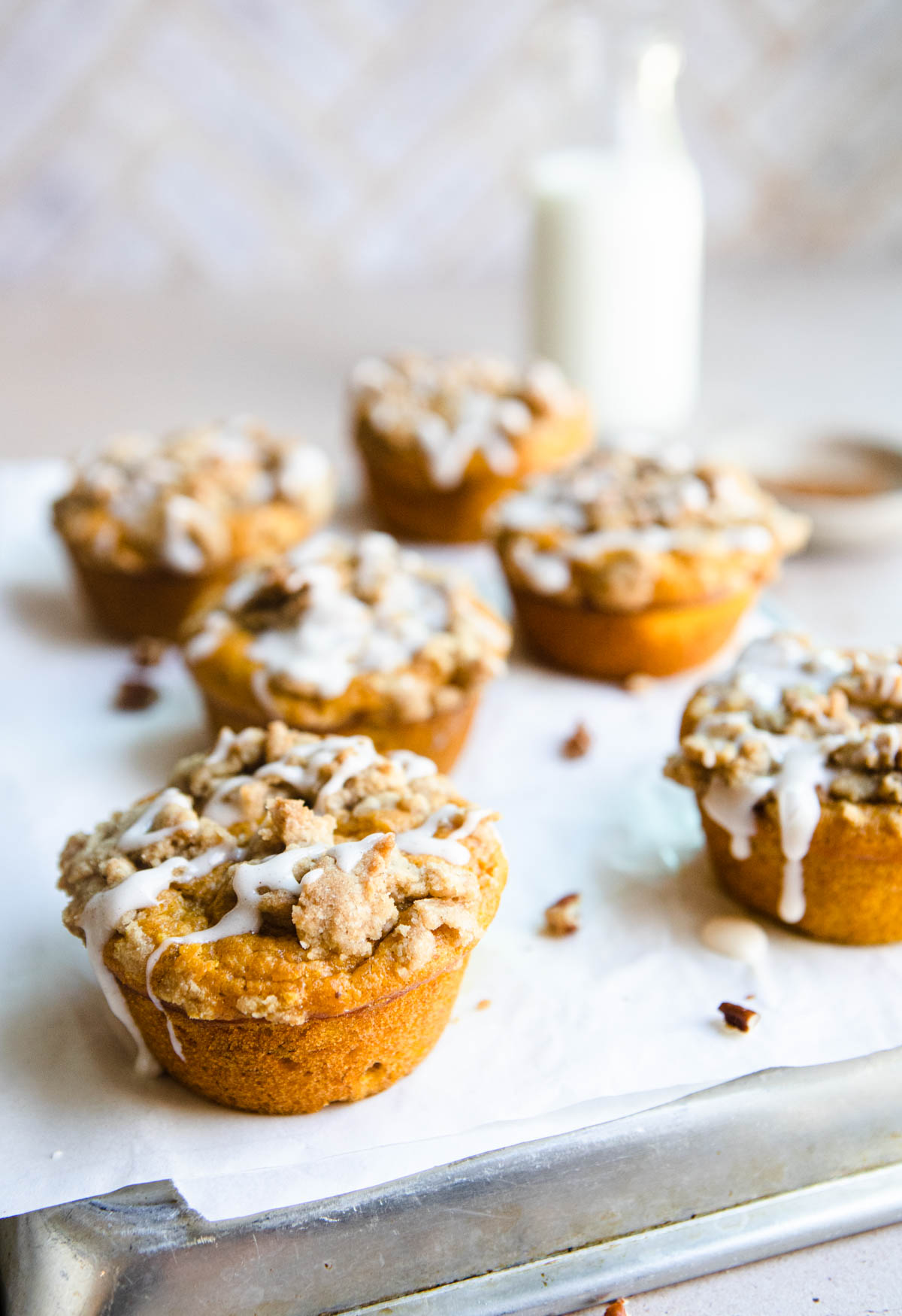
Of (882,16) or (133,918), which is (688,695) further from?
(882,16)

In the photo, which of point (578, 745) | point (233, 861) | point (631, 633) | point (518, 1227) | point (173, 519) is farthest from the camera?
point (173, 519)

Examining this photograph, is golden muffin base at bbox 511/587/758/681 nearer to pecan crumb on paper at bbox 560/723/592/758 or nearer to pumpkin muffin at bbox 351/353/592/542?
pecan crumb on paper at bbox 560/723/592/758

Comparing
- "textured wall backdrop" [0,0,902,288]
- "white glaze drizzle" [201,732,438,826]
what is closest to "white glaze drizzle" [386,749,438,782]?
"white glaze drizzle" [201,732,438,826]

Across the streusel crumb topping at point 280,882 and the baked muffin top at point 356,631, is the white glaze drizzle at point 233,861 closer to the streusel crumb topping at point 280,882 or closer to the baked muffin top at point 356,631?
the streusel crumb topping at point 280,882

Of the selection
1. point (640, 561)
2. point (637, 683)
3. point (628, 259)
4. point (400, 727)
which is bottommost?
point (637, 683)

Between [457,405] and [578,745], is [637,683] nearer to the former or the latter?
[578,745]

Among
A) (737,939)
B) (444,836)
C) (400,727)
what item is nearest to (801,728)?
(737,939)
